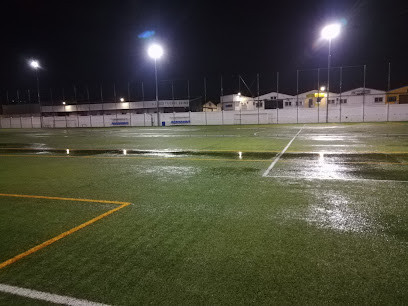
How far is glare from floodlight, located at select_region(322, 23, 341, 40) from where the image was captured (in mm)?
28734

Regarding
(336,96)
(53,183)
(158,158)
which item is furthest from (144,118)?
(53,183)

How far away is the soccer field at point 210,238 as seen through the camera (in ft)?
9.04

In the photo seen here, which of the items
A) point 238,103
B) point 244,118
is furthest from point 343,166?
point 238,103

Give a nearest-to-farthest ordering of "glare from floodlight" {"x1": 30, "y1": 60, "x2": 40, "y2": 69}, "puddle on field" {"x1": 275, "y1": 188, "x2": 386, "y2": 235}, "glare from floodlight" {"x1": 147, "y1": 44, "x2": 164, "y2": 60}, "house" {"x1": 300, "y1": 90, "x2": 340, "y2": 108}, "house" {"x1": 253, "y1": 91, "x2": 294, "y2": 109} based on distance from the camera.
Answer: "puddle on field" {"x1": 275, "y1": 188, "x2": 386, "y2": 235} → "glare from floodlight" {"x1": 147, "y1": 44, "x2": 164, "y2": 60} → "glare from floodlight" {"x1": 30, "y1": 60, "x2": 40, "y2": 69} → "house" {"x1": 300, "y1": 90, "x2": 340, "y2": 108} → "house" {"x1": 253, "y1": 91, "x2": 294, "y2": 109}

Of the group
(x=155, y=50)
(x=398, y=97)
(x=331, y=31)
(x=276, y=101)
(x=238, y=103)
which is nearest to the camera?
(x=331, y=31)

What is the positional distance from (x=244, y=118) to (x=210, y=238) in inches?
1498

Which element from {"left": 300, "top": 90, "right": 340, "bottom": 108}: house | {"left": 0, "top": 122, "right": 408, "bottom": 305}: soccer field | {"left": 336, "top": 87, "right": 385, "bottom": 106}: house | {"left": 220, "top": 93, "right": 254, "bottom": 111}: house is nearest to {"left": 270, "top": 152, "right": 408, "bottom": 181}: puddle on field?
{"left": 0, "top": 122, "right": 408, "bottom": 305}: soccer field

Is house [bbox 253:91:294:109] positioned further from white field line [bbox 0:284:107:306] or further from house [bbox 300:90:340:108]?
white field line [bbox 0:284:107:306]

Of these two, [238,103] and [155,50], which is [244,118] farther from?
[155,50]

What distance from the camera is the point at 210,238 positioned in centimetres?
387

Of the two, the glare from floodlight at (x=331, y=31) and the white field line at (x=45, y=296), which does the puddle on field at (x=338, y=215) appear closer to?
the white field line at (x=45, y=296)

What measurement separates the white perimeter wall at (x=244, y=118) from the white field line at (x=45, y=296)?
127 ft

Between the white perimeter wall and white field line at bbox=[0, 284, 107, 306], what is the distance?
38862 mm

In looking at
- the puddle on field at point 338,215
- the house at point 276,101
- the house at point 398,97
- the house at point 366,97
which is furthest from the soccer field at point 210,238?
the house at point 398,97
